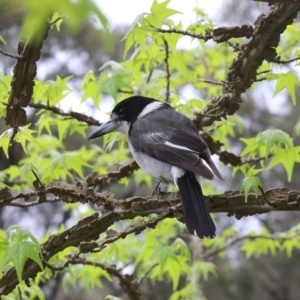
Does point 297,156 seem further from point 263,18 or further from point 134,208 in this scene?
point 134,208

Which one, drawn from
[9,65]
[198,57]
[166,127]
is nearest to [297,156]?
[166,127]

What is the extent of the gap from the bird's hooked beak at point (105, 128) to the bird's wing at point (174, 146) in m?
0.07

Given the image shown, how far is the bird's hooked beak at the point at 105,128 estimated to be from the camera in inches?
81.4

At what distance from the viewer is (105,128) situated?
208cm

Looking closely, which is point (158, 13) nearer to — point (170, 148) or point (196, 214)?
point (170, 148)

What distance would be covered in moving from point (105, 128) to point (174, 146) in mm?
316

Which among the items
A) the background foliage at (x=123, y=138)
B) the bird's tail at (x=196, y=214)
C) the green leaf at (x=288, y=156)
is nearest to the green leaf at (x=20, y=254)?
the background foliage at (x=123, y=138)

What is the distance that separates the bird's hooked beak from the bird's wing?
71mm

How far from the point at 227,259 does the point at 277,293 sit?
2.34 ft

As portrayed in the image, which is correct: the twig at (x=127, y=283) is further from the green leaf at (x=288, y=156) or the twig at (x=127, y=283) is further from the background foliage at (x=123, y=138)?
the green leaf at (x=288, y=156)

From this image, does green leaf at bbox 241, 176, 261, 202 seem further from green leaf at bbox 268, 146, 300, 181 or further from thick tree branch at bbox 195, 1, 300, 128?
green leaf at bbox 268, 146, 300, 181

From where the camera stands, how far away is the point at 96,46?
6.83m

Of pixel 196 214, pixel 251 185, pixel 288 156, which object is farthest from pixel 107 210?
pixel 288 156

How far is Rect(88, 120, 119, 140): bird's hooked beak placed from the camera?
81.4 inches
